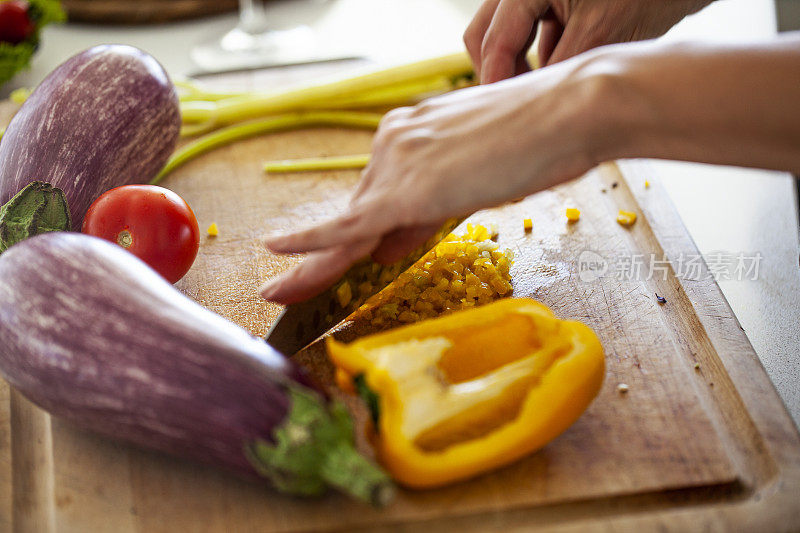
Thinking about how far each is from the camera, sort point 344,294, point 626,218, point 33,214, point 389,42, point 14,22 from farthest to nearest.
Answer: point 389,42
point 14,22
point 626,218
point 33,214
point 344,294

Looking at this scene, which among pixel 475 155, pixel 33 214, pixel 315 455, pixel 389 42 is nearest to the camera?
pixel 315 455

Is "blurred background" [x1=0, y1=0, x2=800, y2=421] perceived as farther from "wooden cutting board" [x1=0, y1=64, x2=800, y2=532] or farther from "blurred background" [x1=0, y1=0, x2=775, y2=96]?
"wooden cutting board" [x1=0, y1=64, x2=800, y2=532]

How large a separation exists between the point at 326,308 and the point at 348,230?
0.28 meters

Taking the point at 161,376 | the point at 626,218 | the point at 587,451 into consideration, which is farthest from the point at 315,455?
the point at 626,218

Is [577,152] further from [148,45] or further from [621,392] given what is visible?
[148,45]

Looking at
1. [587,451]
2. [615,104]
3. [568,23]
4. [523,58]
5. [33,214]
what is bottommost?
[587,451]

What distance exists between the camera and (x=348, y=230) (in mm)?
1260

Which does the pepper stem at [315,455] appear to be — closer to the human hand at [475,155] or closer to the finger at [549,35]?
the human hand at [475,155]

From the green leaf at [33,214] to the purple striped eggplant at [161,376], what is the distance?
31cm

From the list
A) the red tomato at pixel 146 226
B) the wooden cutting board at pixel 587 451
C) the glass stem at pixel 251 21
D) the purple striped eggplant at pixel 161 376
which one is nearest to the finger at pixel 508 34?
the wooden cutting board at pixel 587 451

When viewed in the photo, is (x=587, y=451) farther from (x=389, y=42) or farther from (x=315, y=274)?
(x=389, y=42)

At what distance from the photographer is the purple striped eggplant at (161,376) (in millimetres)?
1087

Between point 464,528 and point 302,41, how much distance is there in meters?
2.54

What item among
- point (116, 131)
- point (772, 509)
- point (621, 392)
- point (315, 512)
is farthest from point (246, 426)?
point (116, 131)
